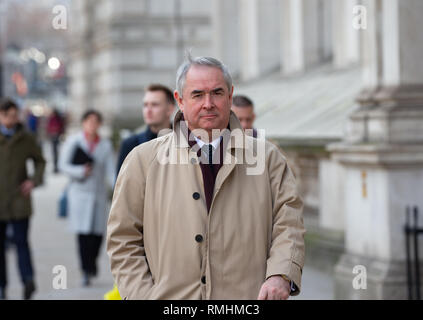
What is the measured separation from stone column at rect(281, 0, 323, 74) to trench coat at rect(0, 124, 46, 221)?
242 inches

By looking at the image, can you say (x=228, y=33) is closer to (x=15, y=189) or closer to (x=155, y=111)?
(x=15, y=189)

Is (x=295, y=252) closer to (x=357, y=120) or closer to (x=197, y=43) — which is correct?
(x=357, y=120)

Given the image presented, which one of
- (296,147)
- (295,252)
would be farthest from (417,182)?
(295,252)

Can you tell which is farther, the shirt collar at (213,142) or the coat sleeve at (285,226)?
the shirt collar at (213,142)

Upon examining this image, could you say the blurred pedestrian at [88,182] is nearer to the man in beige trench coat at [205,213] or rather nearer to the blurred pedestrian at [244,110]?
the blurred pedestrian at [244,110]

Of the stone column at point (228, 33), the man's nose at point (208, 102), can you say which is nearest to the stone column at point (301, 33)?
the stone column at point (228, 33)

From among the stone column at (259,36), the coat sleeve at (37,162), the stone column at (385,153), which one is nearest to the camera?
the stone column at (385,153)

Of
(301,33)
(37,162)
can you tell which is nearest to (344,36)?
(301,33)

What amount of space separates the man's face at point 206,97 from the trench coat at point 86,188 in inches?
286

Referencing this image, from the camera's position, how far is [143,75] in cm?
2466

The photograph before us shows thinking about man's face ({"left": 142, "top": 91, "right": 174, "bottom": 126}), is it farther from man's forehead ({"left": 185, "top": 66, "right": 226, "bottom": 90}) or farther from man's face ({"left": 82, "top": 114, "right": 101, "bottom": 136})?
man's face ({"left": 82, "top": 114, "right": 101, "bottom": 136})

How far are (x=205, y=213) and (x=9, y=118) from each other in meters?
6.47

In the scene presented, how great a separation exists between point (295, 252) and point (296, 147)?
735 centimetres

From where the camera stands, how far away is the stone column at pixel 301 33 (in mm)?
15430
